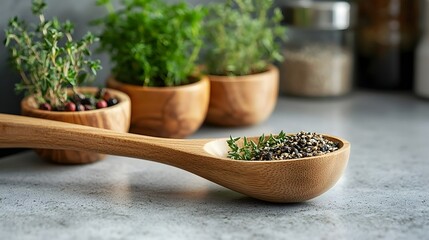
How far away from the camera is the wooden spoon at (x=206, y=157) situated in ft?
3.35

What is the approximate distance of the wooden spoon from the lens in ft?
3.35

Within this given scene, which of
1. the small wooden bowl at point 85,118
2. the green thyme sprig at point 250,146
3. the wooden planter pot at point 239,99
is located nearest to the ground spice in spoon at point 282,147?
the green thyme sprig at point 250,146

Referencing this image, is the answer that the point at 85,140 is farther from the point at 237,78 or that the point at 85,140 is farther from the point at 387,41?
the point at 387,41

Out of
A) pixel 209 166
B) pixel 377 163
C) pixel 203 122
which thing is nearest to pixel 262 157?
pixel 209 166

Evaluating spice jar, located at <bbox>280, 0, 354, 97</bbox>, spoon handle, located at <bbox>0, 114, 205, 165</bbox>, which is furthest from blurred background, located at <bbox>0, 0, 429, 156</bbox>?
spoon handle, located at <bbox>0, 114, 205, 165</bbox>

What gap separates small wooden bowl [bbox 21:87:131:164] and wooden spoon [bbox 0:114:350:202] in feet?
0.13

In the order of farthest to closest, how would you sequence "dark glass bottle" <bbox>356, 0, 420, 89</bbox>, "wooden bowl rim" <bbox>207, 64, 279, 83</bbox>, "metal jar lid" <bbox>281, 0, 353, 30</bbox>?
1. "dark glass bottle" <bbox>356, 0, 420, 89</bbox>
2. "metal jar lid" <bbox>281, 0, 353, 30</bbox>
3. "wooden bowl rim" <bbox>207, 64, 279, 83</bbox>

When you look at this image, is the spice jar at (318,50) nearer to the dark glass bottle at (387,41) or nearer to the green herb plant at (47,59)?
the dark glass bottle at (387,41)

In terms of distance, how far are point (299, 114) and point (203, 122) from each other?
0.70 ft

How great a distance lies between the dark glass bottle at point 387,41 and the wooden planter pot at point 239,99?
41 centimetres

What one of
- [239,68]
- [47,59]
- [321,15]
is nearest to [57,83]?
[47,59]

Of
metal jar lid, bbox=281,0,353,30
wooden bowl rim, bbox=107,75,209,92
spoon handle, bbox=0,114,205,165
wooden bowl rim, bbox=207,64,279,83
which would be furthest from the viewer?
metal jar lid, bbox=281,0,353,30

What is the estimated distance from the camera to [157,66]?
4.38ft

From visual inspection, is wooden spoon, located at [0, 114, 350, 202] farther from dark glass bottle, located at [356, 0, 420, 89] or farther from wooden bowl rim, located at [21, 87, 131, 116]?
dark glass bottle, located at [356, 0, 420, 89]
